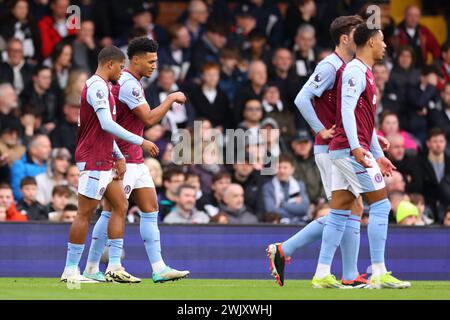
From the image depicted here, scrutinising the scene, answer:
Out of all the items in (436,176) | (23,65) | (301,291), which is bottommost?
(301,291)

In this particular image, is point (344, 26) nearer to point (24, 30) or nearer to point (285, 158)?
point (285, 158)

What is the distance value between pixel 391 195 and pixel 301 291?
557 cm

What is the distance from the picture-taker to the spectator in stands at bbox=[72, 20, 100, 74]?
1767 cm

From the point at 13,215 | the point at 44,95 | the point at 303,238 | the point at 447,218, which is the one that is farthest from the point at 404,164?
the point at 303,238

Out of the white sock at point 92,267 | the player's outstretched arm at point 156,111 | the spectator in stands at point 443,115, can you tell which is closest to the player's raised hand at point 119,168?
the player's outstretched arm at point 156,111

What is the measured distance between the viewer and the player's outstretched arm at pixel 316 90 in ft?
35.9

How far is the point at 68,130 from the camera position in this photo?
16547 millimetres

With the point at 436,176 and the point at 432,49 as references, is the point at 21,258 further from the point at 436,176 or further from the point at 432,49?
the point at 432,49

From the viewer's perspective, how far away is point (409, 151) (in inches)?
675

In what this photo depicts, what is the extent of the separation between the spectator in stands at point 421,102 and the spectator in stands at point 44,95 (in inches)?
208

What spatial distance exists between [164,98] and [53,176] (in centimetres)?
238

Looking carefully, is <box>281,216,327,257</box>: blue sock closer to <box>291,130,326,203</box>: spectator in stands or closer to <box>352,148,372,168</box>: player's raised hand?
<box>352,148,372,168</box>: player's raised hand
